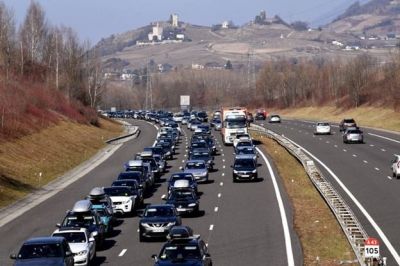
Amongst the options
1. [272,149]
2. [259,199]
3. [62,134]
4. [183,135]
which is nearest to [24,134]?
[62,134]

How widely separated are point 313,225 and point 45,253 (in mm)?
13193

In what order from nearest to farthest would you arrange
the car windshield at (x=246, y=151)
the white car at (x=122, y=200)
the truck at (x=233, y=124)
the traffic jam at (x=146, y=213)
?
the traffic jam at (x=146, y=213) → the white car at (x=122, y=200) → the car windshield at (x=246, y=151) → the truck at (x=233, y=124)

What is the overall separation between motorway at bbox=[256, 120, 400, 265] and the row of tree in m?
40.2

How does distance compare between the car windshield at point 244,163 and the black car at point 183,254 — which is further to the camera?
the car windshield at point 244,163

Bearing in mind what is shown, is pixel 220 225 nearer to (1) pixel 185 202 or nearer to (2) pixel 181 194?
(1) pixel 185 202

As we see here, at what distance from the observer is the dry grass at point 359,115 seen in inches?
4360

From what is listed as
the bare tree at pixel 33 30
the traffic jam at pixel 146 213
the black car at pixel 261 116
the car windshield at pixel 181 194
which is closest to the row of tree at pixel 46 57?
the bare tree at pixel 33 30

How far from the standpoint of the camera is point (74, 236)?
1063 inches

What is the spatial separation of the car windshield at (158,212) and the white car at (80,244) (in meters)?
4.46

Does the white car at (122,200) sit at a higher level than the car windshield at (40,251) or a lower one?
lower

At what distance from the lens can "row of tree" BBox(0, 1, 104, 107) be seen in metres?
114

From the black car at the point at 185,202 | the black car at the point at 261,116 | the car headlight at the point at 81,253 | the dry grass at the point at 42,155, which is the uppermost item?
the car headlight at the point at 81,253

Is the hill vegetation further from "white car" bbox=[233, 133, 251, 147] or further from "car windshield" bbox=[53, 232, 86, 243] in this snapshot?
"car windshield" bbox=[53, 232, 86, 243]

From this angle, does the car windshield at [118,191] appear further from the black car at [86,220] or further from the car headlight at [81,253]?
the car headlight at [81,253]
